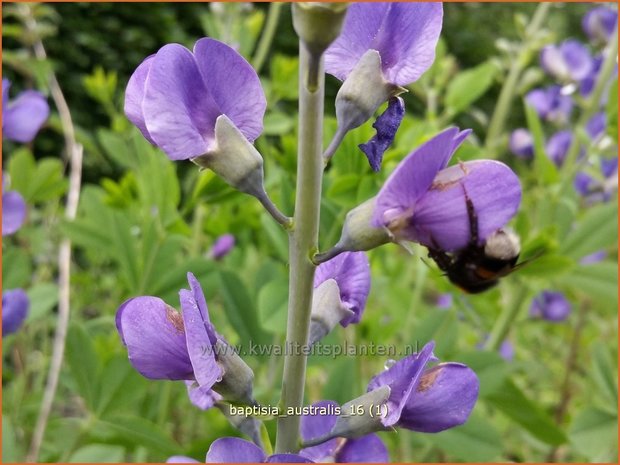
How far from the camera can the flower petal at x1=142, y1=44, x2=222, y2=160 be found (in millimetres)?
522

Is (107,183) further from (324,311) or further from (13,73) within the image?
(13,73)

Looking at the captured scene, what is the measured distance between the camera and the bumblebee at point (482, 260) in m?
0.60

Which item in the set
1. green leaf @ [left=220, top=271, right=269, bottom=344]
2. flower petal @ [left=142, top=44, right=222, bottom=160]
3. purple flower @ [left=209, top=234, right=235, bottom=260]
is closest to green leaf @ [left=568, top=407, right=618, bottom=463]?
green leaf @ [left=220, top=271, right=269, bottom=344]

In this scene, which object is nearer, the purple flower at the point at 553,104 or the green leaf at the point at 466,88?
the green leaf at the point at 466,88

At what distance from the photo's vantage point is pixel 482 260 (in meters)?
0.61

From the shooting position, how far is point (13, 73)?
338cm

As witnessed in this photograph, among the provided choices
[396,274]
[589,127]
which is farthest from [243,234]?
[589,127]

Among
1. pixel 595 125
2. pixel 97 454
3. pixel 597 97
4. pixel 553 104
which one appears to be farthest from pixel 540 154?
pixel 97 454

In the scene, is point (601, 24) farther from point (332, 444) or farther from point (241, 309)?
point (332, 444)

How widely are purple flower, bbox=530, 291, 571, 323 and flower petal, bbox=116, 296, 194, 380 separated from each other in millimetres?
1202

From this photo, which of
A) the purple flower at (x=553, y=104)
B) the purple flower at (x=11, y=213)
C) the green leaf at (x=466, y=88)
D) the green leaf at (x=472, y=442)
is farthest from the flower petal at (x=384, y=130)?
the purple flower at (x=553, y=104)

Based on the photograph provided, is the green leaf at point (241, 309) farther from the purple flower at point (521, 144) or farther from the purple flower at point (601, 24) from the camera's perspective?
the purple flower at point (601, 24)

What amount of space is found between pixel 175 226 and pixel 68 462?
0.41 m

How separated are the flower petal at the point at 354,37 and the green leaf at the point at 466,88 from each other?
37.0 inches
